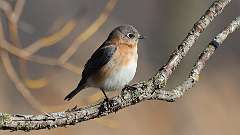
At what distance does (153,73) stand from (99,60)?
7.91 metres

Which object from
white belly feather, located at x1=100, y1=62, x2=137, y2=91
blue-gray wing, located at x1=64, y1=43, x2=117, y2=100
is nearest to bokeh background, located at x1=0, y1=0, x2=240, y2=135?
blue-gray wing, located at x1=64, y1=43, x2=117, y2=100

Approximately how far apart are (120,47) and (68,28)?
1.50ft

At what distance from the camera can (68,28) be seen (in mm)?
4559

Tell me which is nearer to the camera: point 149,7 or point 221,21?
point 221,21

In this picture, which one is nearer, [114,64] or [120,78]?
[120,78]

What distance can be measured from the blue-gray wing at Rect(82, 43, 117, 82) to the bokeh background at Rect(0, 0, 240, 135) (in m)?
2.35

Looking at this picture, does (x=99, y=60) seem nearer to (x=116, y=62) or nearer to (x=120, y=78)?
(x=116, y=62)

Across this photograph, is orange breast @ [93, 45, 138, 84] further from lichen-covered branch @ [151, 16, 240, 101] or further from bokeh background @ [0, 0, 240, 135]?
bokeh background @ [0, 0, 240, 135]

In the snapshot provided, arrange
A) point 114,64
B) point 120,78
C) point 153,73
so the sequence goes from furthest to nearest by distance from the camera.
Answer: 1. point 153,73
2. point 114,64
3. point 120,78

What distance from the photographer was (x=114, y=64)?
475 centimetres

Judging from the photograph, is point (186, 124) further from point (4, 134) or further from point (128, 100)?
point (128, 100)

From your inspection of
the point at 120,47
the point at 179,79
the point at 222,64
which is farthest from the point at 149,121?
the point at 120,47

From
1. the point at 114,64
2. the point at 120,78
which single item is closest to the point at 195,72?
the point at 120,78

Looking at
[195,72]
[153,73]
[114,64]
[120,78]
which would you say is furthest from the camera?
[153,73]
